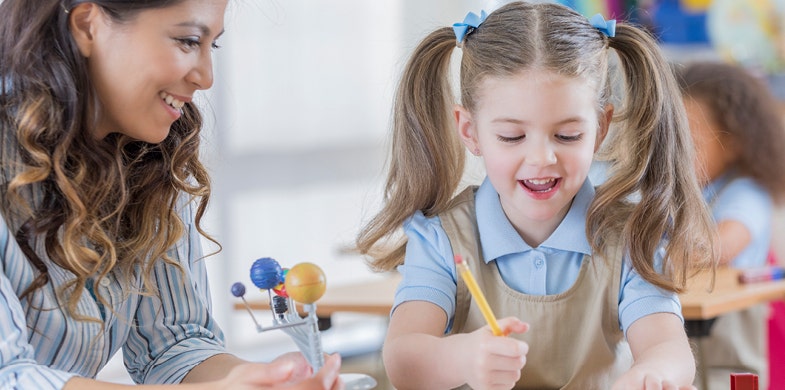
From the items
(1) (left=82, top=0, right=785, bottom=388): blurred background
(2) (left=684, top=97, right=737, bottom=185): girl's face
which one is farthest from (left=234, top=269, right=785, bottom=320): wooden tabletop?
(1) (left=82, top=0, right=785, bottom=388): blurred background

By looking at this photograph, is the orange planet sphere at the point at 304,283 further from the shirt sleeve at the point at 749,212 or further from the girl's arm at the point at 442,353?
the shirt sleeve at the point at 749,212

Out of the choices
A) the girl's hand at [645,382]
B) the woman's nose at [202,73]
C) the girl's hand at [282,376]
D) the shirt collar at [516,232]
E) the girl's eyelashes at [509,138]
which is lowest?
the girl's hand at [645,382]

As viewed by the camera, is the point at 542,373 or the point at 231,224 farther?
the point at 231,224

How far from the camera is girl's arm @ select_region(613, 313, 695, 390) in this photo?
118 centimetres

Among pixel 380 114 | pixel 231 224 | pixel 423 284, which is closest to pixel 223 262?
pixel 231 224

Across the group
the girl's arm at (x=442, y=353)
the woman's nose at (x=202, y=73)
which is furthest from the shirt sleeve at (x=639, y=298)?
the woman's nose at (x=202, y=73)

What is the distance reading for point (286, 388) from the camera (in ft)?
3.24

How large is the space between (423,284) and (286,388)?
1.51ft

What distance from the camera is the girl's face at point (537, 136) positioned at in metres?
1.31

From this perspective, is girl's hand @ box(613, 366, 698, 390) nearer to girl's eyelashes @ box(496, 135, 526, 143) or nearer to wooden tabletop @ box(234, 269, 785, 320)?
girl's eyelashes @ box(496, 135, 526, 143)

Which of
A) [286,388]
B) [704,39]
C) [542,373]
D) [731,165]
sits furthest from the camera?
[704,39]

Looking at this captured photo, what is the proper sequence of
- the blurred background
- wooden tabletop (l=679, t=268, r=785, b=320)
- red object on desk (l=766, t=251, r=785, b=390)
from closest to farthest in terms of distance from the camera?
red object on desk (l=766, t=251, r=785, b=390), wooden tabletop (l=679, t=268, r=785, b=320), the blurred background

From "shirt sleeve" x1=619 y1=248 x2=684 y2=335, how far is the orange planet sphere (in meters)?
0.53

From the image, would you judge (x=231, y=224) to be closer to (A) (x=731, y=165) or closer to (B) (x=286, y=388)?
(A) (x=731, y=165)
